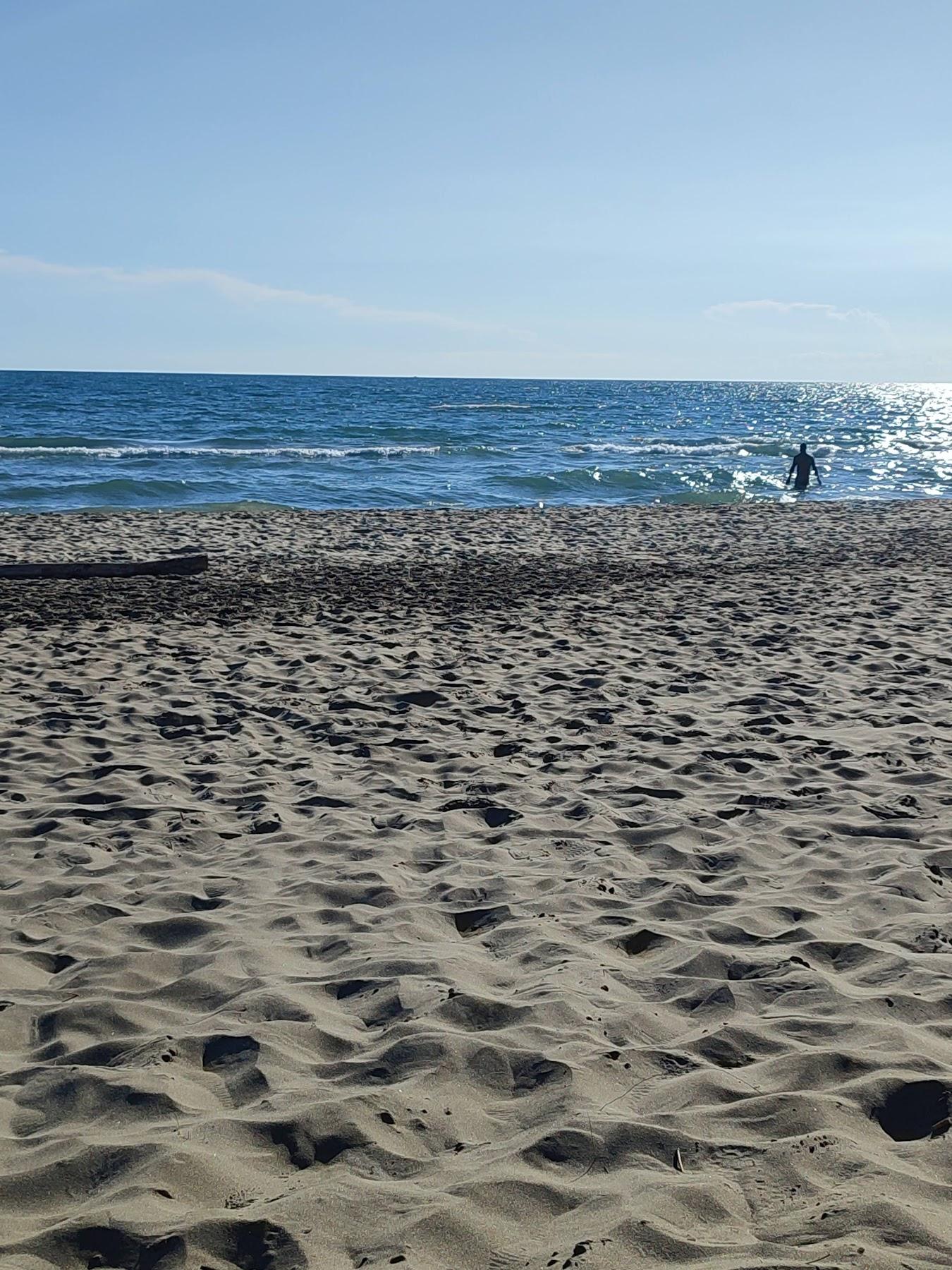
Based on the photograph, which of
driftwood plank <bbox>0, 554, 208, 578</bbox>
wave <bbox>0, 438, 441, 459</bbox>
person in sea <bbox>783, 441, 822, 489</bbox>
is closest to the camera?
driftwood plank <bbox>0, 554, 208, 578</bbox>

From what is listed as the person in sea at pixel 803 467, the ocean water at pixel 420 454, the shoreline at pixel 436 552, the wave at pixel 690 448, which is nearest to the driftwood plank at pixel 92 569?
the shoreline at pixel 436 552

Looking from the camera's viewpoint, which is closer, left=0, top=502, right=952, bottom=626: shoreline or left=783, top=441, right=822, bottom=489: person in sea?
left=0, top=502, right=952, bottom=626: shoreline

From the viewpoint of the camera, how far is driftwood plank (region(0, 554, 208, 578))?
11562 mm

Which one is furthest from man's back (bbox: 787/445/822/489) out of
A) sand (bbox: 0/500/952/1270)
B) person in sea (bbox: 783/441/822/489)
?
sand (bbox: 0/500/952/1270)

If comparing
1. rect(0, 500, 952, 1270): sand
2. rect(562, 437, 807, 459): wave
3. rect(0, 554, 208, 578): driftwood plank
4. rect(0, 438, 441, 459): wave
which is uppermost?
rect(562, 437, 807, 459): wave

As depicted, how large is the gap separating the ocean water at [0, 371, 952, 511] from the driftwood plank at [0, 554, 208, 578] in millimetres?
9870

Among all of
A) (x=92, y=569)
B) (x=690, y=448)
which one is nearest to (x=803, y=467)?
(x=690, y=448)

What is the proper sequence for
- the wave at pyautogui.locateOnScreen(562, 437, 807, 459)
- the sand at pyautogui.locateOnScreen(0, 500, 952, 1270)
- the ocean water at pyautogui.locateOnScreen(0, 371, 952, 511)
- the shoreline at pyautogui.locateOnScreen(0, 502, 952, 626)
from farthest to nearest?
the wave at pyautogui.locateOnScreen(562, 437, 807, 459) → the ocean water at pyautogui.locateOnScreen(0, 371, 952, 511) → the shoreline at pyautogui.locateOnScreen(0, 502, 952, 626) → the sand at pyautogui.locateOnScreen(0, 500, 952, 1270)

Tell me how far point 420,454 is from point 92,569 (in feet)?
73.5

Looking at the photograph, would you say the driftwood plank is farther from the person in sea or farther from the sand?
the person in sea

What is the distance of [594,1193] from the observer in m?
2.62

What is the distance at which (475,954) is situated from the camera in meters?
3.95

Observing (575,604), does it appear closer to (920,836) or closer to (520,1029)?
(920,836)

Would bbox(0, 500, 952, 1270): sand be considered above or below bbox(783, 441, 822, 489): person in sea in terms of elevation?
below
